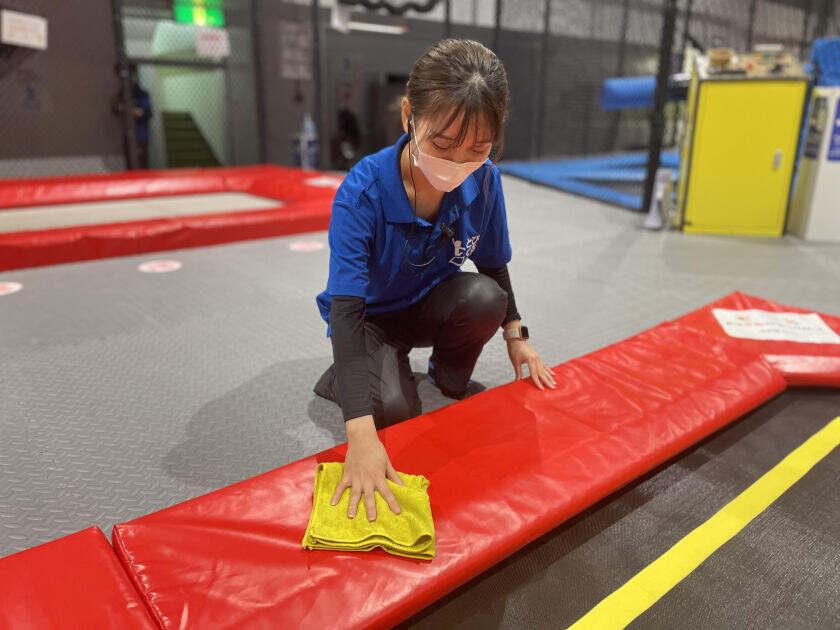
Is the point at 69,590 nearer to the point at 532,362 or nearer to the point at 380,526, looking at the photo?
the point at 380,526

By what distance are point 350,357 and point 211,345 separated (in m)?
1.21

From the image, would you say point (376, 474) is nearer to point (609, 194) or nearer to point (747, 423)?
point (747, 423)

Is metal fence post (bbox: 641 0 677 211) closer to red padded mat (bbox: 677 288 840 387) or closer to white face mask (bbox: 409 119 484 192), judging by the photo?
red padded mat (bbox: 677 288 840 387)

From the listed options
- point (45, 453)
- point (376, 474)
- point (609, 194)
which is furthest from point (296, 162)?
point (376, 474)

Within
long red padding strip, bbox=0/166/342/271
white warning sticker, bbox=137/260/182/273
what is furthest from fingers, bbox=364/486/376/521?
long red padding strip, bbox=0/166/342/271

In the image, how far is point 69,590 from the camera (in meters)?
0.91

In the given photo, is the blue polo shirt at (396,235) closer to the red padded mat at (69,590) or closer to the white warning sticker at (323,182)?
the red padded mat at (69,590)

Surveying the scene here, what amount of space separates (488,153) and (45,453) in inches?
49.9

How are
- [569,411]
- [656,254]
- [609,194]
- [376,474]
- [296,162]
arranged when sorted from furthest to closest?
1. [296,162]
2. [609,194]
3. [656,254]
4. [569,411]
5. [376,474]

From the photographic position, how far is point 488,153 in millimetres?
1151

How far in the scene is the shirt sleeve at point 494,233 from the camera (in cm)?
146

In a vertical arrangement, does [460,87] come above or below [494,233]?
above

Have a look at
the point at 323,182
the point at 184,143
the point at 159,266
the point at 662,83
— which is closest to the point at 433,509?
the point at 159,266

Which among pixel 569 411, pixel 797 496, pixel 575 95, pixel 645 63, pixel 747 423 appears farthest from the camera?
pixel 645 63
